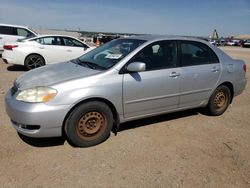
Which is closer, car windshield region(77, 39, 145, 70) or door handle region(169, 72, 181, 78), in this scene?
car windshield region(77, 39, 145, 70)

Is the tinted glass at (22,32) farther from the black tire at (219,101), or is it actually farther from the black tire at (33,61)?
the black tire at (219,101)

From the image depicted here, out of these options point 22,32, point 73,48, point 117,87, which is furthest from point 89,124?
point 22,32

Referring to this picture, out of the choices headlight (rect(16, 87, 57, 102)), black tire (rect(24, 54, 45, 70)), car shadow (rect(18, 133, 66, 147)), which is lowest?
car shadow (rect(18, 133, 66, 147))

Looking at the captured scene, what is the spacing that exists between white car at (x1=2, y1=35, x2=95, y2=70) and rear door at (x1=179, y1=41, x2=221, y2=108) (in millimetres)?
6382

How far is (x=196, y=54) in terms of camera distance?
505cm

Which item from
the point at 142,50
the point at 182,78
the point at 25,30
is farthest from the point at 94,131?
the point at 25,30

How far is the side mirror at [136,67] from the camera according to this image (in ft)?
13.2

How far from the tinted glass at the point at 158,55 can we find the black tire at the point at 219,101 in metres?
1.27

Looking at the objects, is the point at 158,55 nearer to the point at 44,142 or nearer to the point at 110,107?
the point at 110,107

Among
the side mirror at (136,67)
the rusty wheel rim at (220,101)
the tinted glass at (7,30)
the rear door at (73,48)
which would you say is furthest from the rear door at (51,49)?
the side mirror at (136,67)

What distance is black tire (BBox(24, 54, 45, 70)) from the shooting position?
32.7ft

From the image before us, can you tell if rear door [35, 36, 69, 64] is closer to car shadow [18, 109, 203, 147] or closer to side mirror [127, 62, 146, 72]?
car shadow [18, 109, 203, 147]

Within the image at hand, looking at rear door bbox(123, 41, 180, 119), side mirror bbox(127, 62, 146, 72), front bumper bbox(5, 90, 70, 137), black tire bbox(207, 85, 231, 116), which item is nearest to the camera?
front bumper bbox(5, 90, 70, 137)

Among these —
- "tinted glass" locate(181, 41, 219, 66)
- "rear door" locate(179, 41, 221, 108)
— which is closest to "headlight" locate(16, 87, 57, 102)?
"rear door" locate(179, 41, 221, 108)
